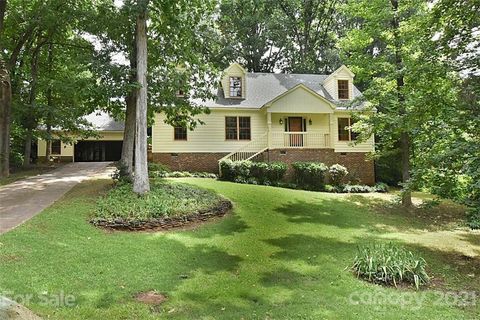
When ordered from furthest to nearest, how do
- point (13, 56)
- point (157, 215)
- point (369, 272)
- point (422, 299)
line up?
point (13, 56) → point (157, 215) → point (369, 272) → point (422, 299)

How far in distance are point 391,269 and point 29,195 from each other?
39.6 feet

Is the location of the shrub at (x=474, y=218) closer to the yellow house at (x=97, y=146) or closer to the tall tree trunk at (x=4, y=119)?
the tall tree trunk at (x=4, y=119)

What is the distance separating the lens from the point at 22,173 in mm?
19094

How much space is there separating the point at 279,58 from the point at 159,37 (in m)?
22.1

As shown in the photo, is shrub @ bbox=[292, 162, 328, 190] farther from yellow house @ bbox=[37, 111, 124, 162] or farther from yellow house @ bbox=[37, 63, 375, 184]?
yellow house @ bbox=[37, 111, 124, 162]

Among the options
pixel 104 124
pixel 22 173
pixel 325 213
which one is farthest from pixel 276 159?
pixel 104 124

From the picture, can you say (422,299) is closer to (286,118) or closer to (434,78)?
(434,78)

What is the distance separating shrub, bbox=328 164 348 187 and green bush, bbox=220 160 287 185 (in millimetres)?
2887

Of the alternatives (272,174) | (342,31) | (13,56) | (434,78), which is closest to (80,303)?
(434,78)

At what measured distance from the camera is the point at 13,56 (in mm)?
18938

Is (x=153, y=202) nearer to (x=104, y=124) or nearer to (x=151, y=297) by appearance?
(x=151, y=297)

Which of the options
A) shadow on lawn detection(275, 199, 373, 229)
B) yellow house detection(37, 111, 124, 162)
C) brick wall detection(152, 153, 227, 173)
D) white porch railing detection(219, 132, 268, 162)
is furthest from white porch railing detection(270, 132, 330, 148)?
yellow house detection(37, 111, 124, 162)

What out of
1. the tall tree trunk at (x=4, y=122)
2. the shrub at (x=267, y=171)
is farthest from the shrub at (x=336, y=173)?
the tall tree trunk at (x=4, y=122)

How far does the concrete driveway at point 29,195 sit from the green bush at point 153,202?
1920 millimetres
